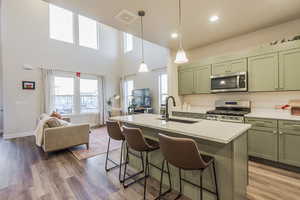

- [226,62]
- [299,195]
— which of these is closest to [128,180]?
[299,195]

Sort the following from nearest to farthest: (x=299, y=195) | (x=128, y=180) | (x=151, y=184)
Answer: (x=299, y=195) < (x=151, y=184) < (x=128, y=180)

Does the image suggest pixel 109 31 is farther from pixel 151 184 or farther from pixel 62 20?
pixel 151 184

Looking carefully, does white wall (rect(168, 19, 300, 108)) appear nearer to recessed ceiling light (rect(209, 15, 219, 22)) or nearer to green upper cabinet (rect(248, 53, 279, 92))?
green upper cabinet (rect(248, 53, 279, 92))

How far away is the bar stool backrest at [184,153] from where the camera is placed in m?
1.24

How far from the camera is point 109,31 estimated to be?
6965 millimetres

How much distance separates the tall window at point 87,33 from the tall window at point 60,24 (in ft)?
1.18

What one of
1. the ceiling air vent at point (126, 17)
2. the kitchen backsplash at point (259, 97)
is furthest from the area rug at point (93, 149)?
the ceiling air vent at point (126, 17)

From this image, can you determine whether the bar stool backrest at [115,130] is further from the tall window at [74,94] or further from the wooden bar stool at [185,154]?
the tall window at [74,94]

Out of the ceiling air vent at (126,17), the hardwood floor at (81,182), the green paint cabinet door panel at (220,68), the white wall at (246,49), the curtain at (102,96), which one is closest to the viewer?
the hardwood floor at (81,182)

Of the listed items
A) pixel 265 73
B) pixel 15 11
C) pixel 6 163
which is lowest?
pixel 6 163

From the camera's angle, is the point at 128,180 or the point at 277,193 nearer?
the point at 277,193

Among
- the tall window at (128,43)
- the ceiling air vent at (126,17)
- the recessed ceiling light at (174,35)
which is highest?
the tall window at (128,43)

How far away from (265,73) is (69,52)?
640 centimetres

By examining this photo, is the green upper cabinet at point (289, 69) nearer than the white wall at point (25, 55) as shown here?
Yes
